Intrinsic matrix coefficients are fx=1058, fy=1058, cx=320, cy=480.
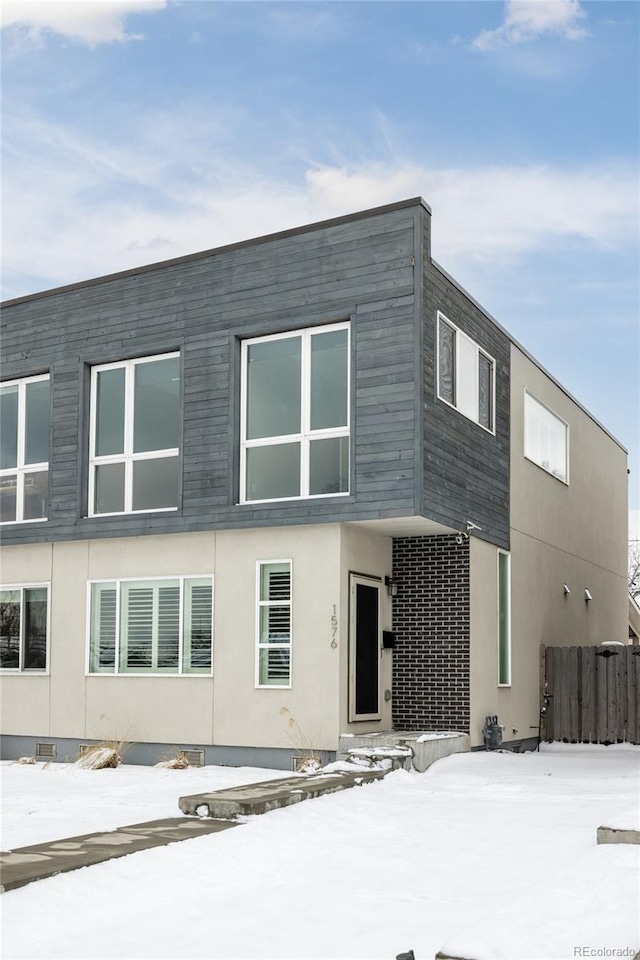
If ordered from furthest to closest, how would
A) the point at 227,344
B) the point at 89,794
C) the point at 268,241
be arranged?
the point at 227,344 → the point at 268,241 → the point at 89,794

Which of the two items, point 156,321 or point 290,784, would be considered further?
point 156,321

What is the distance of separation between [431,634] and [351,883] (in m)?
7.67

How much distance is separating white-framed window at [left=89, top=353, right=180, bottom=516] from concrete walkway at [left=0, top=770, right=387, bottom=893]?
5.15 meters

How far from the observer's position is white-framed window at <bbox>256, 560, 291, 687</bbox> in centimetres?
1282

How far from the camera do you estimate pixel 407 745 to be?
11758 mm

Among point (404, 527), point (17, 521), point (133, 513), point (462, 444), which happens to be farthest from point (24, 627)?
point (462, 444)

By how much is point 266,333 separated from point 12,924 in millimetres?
9126

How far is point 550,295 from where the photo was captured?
130 feet

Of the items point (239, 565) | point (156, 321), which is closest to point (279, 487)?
point (239, 565)

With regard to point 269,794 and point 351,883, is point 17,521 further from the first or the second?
point 351,883

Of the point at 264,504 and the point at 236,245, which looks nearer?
the point at 264,504

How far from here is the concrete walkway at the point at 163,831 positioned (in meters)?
6.29

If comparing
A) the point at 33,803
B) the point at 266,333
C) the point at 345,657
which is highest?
the point at 266,333

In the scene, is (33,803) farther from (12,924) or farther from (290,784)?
(12,924)
